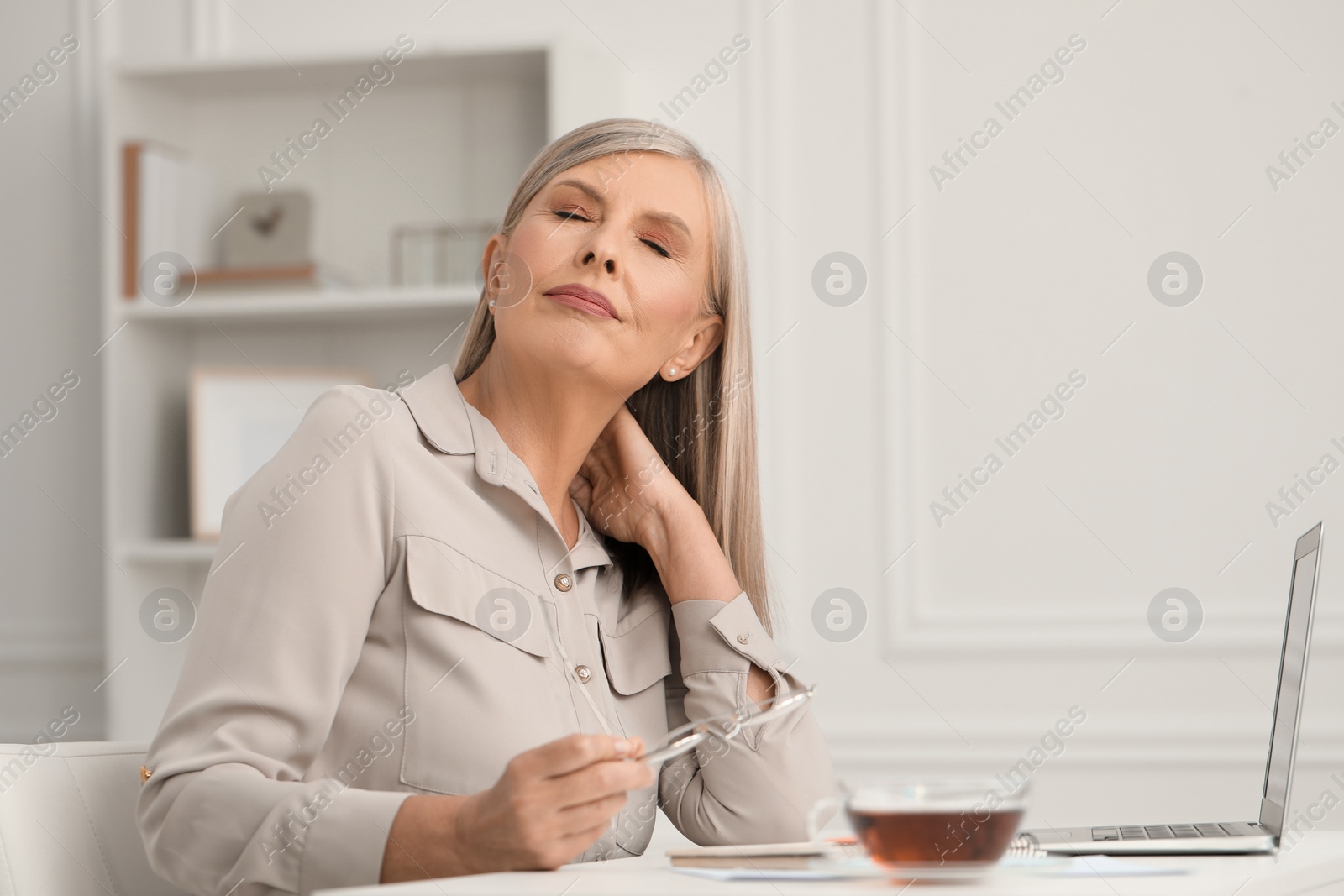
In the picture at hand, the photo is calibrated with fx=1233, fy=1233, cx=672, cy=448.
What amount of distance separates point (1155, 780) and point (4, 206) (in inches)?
116

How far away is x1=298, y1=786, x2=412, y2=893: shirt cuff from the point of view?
938 millimetres

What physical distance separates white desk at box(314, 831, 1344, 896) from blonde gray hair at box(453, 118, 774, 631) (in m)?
0.72

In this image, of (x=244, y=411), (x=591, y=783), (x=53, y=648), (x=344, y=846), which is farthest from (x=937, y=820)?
(x=53, y=648)

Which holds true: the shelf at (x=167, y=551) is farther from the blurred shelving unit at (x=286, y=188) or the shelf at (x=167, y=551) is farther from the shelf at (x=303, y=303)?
the shelf at (x=303, y=303)

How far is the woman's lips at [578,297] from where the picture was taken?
1405mm

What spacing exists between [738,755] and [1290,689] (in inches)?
22.9

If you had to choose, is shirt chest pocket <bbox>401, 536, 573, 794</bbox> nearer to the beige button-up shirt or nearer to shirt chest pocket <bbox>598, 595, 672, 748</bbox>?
the beige button-up shirt

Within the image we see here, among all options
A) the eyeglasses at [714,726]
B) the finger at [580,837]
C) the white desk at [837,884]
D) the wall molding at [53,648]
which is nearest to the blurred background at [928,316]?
the wall molding at [53,648]

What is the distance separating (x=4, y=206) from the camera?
9.84ft

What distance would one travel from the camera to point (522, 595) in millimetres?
1312

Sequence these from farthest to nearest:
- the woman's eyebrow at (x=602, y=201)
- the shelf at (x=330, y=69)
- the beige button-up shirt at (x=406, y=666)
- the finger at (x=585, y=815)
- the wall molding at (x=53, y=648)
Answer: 1. the wall molding at (x=53, y=648)
2. the shelf at (x=330, y=69)
3. the woman's eyebrow at (x=602, y=201)
4. the beige button-up shirt at (x=406, y=666)
5. the finger at (x=585, y=815)

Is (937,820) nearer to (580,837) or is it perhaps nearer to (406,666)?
(580,837)

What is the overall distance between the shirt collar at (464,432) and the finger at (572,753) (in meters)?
0.52

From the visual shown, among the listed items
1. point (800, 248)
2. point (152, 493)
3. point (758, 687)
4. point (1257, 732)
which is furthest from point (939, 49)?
point (152, 493)
